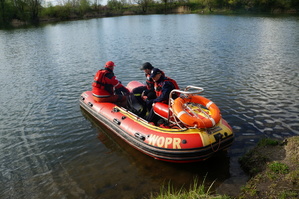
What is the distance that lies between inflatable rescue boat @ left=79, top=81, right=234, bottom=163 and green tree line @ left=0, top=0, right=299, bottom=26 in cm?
4062

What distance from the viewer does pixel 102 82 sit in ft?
25.2

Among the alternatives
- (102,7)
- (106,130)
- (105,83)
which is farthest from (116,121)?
(102,7)

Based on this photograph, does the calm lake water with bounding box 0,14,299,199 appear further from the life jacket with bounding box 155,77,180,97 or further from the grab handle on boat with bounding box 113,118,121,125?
the life jacket with bounding box 155,77,180,97

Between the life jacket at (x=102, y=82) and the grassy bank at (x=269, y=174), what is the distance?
398cm

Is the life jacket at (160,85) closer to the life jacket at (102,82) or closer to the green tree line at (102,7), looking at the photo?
the life jacket at (102,82)

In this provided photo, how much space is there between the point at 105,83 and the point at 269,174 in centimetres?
524

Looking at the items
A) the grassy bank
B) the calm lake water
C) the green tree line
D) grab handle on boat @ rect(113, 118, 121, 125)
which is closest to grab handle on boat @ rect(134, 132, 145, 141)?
the calm lake water

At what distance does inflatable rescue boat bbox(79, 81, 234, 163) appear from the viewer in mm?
5188

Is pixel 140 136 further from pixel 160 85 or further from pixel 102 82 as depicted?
pixel 102 82

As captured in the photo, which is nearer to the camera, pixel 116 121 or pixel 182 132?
pixel 182 132

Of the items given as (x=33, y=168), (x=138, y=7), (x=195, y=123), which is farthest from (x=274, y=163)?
(x=138, y=7)

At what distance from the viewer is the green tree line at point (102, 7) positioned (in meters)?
42.0

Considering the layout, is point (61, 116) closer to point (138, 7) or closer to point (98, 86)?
point (98, 86)

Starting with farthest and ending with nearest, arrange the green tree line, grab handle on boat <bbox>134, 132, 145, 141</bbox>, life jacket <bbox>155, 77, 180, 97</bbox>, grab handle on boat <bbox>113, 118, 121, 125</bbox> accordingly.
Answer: the green tree line, grab handle on boat <bbox>113, 118, 121, 125</bbox>, life jacket <bbox>155, 77, 180, 97</bbox>, grab handle on boat <bbox>134, 132, 145, 141</bbox>
